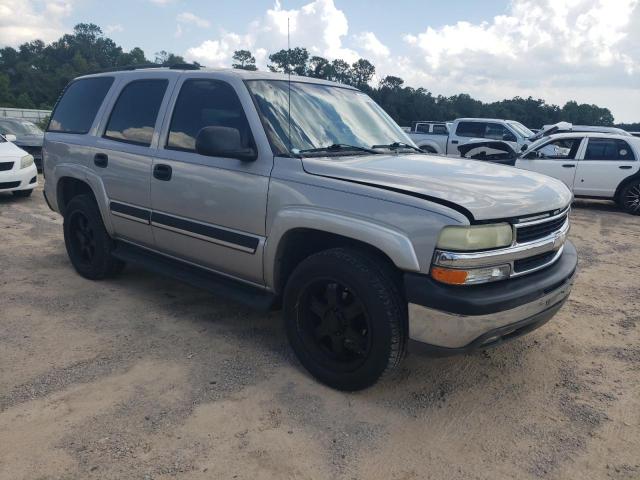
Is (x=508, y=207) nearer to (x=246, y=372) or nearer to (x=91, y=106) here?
(x=246, y=372)

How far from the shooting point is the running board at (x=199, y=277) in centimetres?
351

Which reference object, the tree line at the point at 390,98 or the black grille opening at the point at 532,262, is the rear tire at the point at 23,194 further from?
the tree line at the point at 390,98

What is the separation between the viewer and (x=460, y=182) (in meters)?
2.93

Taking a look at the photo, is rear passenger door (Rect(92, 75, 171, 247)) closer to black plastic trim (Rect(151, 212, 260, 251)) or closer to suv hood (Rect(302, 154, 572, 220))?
black plastic trim (Rect(151, 212, 260, 251))

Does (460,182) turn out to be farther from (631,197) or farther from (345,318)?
(631,197)

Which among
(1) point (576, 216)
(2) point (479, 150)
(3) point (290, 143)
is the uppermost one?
(3) point (290, 143)

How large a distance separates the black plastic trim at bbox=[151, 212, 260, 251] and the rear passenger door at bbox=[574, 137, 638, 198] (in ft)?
30.7

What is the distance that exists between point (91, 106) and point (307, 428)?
3.67m

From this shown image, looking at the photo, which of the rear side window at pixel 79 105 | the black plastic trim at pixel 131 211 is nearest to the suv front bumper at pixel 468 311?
the black plastic trim at pixel 131 211

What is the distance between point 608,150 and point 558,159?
929 mm

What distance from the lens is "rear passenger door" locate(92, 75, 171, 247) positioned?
4.15m

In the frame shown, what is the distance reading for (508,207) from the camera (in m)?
2.75

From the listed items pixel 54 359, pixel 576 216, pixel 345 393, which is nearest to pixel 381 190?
pixel 345 393

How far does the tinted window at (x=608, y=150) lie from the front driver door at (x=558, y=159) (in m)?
0.24
